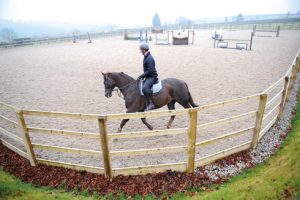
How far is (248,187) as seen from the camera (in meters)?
4.64

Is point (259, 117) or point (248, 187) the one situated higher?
point (259, 117)

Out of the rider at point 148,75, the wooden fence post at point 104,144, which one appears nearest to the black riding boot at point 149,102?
the rider at point 148,75

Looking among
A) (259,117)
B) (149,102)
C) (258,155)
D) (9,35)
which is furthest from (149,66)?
(9,35)

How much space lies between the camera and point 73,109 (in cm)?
948

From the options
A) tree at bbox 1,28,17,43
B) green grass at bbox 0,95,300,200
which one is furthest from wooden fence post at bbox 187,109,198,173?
tree at bbox 1,28,17,43

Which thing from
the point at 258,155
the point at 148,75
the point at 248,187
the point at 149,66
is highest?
the point at 149,66

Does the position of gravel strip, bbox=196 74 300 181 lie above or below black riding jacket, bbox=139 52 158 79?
below

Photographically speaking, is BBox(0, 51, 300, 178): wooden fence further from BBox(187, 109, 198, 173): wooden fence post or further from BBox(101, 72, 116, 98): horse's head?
BBox(101, 72, 116, 98): horse's head

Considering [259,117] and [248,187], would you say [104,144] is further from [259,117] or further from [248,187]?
[259,117]

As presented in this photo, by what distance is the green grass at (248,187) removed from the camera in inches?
174

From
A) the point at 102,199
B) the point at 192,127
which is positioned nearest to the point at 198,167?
the point at 192,127

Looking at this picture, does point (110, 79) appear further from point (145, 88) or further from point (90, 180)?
point (90, 180)

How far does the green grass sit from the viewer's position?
174 inches

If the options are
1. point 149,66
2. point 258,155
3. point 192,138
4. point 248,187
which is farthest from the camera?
point 149,66
